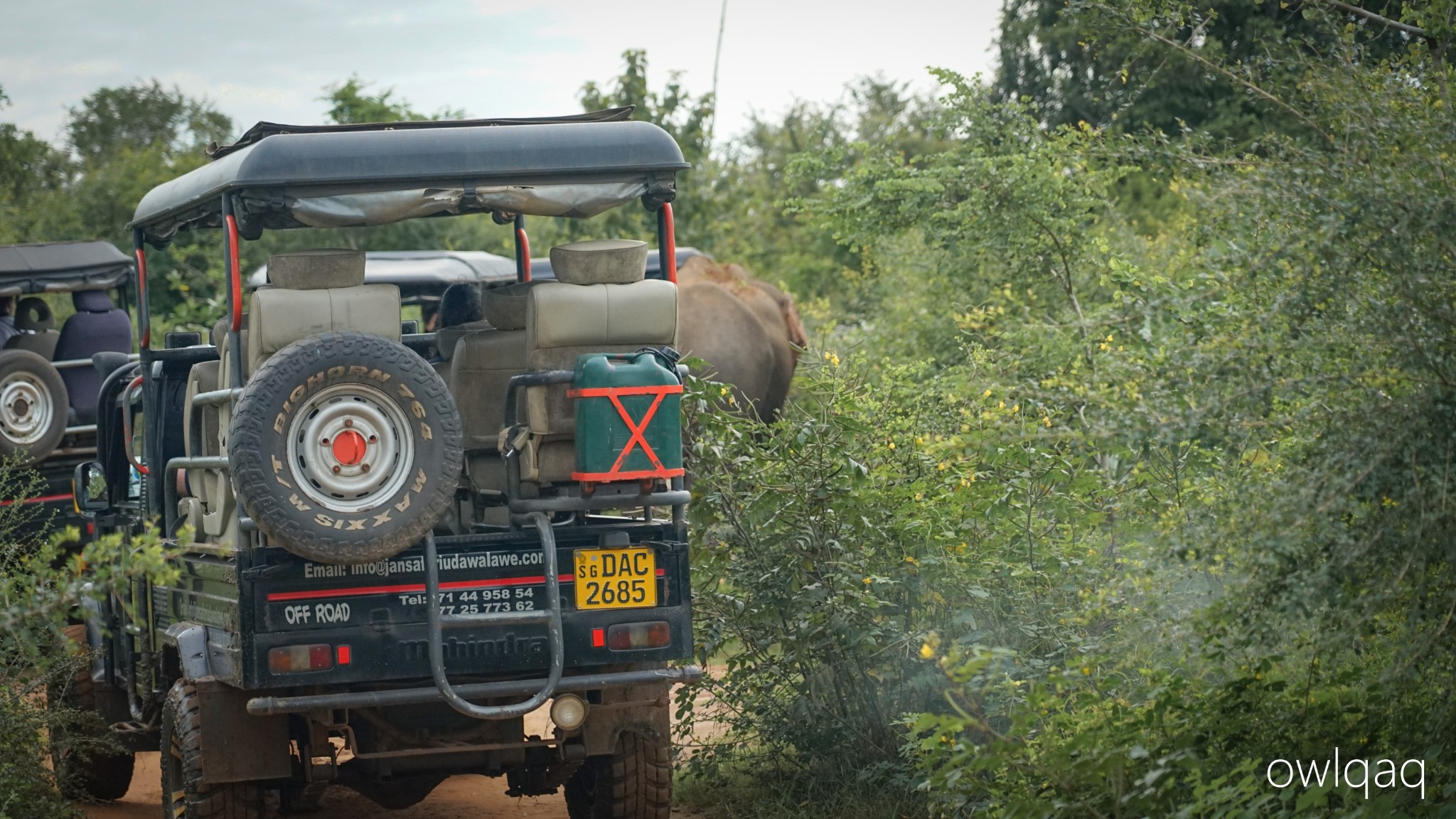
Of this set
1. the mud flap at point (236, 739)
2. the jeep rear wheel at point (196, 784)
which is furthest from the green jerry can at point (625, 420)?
the jeep rear wheel at point (196, 784)

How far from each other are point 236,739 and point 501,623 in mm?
1047

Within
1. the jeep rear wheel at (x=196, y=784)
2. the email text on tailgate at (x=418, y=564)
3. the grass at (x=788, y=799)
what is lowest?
the grass at (x=788, y=799)

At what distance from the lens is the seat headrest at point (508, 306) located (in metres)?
6.34

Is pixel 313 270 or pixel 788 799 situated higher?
pixel 313 270

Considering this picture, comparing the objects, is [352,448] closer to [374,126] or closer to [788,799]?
[374,126]

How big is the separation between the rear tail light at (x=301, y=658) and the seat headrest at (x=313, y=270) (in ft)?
4.13

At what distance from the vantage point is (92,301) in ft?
40.1

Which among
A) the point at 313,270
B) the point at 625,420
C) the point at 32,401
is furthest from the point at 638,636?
the point at 32,401

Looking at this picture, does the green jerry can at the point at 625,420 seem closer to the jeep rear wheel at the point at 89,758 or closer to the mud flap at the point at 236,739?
the mud flap at the point at 236,739

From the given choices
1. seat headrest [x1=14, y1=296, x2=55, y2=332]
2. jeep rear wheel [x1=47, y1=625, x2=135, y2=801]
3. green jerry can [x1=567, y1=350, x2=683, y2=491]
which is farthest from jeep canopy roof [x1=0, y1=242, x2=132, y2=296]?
green jerry can [x1=567, y1=350, x2=683, y2=491]

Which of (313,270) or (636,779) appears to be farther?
(636,779)

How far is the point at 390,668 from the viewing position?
543cm

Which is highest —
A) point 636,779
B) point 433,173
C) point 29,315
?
point 433,173

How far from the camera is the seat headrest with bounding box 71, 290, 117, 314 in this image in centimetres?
1216
